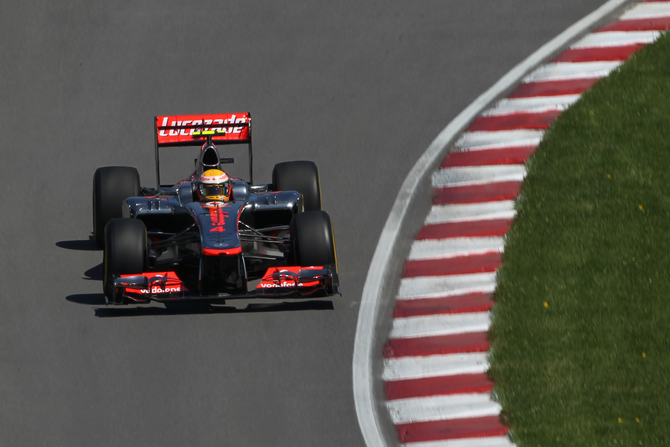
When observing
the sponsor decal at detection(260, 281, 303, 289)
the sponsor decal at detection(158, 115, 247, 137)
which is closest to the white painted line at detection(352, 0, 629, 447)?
the sponsor decal at detection(260, 281, 303, 289)

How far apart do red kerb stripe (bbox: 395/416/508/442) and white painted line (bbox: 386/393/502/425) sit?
0.20 feet

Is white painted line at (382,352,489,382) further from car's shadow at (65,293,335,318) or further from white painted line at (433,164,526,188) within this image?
white painted line at (433,164,526,188)

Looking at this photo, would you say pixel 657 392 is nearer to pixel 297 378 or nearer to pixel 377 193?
pixel 297 378

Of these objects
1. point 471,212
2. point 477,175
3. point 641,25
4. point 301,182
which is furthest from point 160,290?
point 641,25

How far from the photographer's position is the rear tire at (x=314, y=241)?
1135cm

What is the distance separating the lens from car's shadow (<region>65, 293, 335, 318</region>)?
11.4 metres

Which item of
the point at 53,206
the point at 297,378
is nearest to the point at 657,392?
the point at 297,378

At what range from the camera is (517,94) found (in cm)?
1554

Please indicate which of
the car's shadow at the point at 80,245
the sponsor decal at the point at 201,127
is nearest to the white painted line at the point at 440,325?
the sponsor decal at the point at 201,127

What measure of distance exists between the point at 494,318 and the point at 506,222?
1.98 metres

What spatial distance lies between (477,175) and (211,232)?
390 cm

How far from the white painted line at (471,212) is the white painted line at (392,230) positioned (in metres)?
0.37

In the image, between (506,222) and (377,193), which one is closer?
(506,222)

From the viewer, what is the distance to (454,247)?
1252 cm
